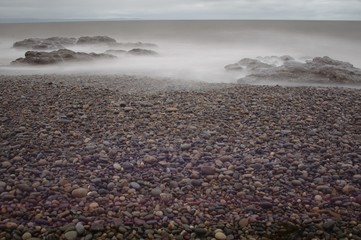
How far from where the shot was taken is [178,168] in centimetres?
479

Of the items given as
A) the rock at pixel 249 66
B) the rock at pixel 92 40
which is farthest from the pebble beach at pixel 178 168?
the rock at pixel 92 40

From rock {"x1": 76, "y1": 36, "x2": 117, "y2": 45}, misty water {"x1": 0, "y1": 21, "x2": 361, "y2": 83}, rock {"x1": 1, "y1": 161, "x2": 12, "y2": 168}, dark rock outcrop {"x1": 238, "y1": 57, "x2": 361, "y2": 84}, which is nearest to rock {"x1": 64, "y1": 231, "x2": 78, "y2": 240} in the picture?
rock {"x1": 1, "y1": 161, "x2": 12, "y2": 168}

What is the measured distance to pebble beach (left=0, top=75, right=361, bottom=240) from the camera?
11.9 feet

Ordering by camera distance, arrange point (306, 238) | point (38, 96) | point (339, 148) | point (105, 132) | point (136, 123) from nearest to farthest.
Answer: point (306, 238) → point (339, 148) → point (105, 132) → point (136, 123) → point (38, 96)

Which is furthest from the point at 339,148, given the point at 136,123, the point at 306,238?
the point at 136,123

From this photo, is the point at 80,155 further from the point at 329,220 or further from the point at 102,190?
the point at 329,220

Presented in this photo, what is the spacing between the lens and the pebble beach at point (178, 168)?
3639 millimetres

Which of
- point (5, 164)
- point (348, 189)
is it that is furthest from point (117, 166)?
point (348, 189)

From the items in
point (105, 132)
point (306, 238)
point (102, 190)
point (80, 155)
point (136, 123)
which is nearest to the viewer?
point (306, 238)

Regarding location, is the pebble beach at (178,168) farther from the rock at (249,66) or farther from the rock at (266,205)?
the rock at (249,66)

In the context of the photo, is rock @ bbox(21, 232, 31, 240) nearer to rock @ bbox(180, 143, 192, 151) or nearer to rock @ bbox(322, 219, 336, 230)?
rock @ bbox(180, 143, 192, 151)

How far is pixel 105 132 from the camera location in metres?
6.04

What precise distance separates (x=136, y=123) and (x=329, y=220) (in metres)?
3.94

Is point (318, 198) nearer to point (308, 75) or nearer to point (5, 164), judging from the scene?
point (5, 164)
